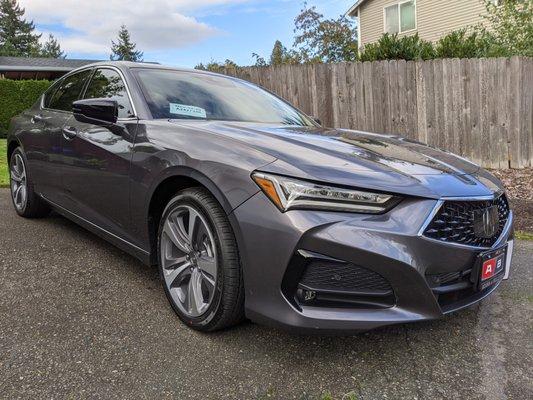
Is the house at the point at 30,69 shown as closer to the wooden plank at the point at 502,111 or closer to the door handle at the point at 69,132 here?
the wooden plank at the point at 502,111

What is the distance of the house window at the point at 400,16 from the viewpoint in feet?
60.2

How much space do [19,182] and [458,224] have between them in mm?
4347

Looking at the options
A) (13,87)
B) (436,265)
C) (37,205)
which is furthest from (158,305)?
(13,87)

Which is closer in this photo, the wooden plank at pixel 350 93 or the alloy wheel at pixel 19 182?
the alloy wheel at pixel 19 182

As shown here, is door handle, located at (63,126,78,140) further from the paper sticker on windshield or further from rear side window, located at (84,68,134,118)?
the paper sticker on windshield

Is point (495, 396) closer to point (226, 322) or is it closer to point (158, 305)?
point (226, 322)

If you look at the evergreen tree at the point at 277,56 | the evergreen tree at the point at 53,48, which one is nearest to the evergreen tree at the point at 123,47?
the evergreen tree at the point at 53,48

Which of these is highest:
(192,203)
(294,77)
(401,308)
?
(294,77)

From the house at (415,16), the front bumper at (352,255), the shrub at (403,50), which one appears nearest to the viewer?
the front bumper at (352,255)

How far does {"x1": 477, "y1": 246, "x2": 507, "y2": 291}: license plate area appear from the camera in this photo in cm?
231

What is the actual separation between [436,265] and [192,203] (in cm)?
123

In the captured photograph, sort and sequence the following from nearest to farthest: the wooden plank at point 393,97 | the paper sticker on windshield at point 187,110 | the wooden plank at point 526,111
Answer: the paper sticker on windshield at point 187,110, the wooden plank at point 526,111, the wooden plank at point 393,97

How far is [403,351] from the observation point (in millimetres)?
2484

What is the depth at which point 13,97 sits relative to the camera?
15.6 metres
